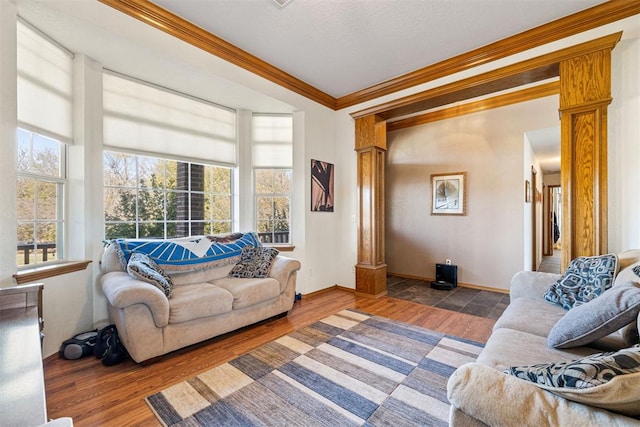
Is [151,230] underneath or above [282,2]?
underneath

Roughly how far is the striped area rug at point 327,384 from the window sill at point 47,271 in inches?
50.1

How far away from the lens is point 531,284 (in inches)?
90.3

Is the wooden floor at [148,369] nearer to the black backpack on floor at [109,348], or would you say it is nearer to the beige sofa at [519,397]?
the black backpack on floor at [109,348]

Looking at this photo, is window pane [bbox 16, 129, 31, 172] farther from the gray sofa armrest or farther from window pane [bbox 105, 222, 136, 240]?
the gray sofa armrest

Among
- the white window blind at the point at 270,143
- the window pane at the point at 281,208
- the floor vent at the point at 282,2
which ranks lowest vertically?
the window pane at the point at 281,208

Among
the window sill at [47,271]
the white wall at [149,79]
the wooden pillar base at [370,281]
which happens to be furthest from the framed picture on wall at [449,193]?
the window sill at [47,271]

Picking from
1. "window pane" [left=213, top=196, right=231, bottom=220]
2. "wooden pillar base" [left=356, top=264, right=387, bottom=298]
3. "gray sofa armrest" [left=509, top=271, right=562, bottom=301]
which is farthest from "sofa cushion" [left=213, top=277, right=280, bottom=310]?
"gray sofa armrest" [left=509, top=271, right=562, bottom=301]

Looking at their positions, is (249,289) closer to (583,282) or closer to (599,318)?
(599,318)

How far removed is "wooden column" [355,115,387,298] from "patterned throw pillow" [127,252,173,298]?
2.51m

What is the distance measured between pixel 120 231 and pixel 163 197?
0.58 metres

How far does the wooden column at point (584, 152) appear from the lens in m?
2.35

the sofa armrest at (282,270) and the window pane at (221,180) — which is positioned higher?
the window pane at (221,180)

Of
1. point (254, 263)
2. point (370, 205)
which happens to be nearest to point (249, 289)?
point (254, 263)

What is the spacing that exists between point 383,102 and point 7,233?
155 inches
